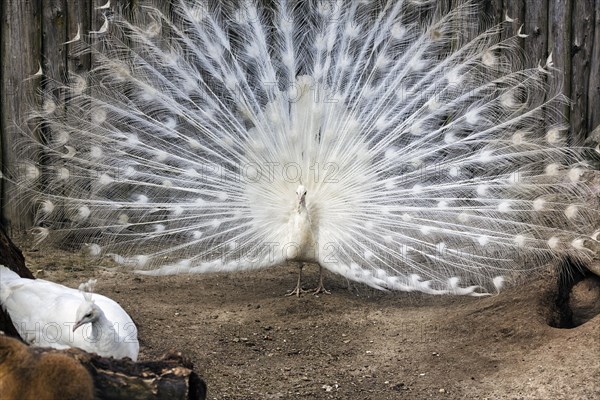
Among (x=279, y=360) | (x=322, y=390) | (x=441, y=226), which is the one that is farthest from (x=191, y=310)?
(x=441, y=226)

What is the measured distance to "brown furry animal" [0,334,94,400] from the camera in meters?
3.24

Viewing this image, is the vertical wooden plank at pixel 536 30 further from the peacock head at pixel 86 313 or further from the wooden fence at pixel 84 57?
the peacock head at pixel 86 313

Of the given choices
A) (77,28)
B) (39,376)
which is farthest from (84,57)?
(39,376)

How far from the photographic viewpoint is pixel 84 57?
7996mm

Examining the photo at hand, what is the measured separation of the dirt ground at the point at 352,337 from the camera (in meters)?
5.51

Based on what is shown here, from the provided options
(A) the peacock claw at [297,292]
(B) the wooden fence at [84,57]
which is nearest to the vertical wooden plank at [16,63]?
(B) the wooden fence at [84,57]

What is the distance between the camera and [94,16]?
7969mm

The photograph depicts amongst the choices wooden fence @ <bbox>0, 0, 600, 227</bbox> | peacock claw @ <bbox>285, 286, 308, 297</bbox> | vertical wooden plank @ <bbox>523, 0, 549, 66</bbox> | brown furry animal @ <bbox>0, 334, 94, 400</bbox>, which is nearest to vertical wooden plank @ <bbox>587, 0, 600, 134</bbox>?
wooden fence @ <bbox>0, 0, 600, 227</bbox>

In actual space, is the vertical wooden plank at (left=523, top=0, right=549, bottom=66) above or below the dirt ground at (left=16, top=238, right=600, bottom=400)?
above

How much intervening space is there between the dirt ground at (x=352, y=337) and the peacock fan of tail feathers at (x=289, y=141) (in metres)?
0.32

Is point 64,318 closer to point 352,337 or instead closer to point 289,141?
point 352,337

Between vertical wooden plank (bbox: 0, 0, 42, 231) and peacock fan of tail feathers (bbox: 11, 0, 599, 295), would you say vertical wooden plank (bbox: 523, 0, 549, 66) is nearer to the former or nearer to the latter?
peacock fan of tail feathers (bbox: 11, 0, 599, 295)

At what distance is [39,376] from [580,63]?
6.44 m

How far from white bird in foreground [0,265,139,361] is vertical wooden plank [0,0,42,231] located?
3261mm
